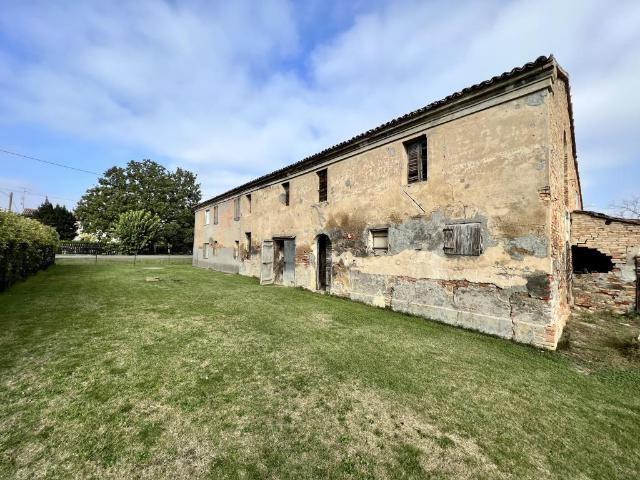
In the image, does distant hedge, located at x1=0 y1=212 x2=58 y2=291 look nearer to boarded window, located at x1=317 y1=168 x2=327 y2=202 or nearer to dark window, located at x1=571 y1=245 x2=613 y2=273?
boarded window, located at x1=317 y1=168 x2=327 y2=202

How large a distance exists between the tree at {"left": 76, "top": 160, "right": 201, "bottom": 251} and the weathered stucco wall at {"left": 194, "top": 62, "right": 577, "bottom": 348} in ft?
97.8

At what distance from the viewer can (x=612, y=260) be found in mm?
8617

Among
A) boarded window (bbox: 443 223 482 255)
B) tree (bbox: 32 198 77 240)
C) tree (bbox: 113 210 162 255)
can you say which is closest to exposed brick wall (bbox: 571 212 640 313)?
boarded window (bbox: 443 223 482 255)

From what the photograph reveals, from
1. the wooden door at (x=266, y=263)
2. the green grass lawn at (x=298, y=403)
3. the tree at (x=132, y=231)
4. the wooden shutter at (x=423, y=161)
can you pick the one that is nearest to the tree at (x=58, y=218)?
the tree at (x=132, y=231)

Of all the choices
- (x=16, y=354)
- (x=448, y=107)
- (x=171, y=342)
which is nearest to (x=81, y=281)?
(x=16, y=354)

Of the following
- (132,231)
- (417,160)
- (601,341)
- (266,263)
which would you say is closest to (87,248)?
(132,231)

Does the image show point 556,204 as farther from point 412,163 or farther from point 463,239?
point 412,163

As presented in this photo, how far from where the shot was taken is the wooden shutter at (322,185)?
468 inches

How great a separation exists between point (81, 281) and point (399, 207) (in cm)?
1326

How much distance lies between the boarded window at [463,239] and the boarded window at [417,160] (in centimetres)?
191

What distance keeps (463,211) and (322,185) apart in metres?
6.18

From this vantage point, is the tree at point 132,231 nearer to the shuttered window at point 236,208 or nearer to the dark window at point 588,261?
the shuttered window at point 236,208

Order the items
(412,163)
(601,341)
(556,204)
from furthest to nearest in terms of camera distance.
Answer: (412,163), (556,204), (601,341)

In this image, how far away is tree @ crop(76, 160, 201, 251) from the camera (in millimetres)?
33156
